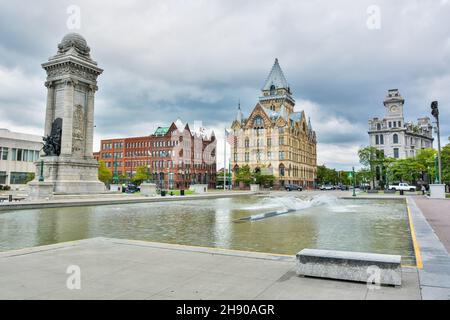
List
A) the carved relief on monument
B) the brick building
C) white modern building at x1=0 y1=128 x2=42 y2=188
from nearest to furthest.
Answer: the carved relief on monument
white modern building at x1=0 y1=128 x2=42 y2=188
the brick building

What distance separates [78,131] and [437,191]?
1598 inches

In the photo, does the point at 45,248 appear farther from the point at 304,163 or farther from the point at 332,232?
the point at 304,163

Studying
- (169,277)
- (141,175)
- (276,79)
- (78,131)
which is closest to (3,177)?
(141,175)

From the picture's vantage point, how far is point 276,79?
12288 centimetres

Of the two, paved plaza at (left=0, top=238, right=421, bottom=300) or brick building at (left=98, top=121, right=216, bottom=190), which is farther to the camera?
brick building at (left=98, top=121, right=216, bottom=190)

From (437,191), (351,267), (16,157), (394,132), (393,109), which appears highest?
(393,109)

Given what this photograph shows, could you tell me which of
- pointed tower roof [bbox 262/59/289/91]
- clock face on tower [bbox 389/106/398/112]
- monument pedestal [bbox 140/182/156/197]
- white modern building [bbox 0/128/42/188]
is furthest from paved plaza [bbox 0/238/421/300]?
clock face on tower [bbox 389/106/398/112]

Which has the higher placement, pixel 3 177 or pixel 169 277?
pixel 3 177

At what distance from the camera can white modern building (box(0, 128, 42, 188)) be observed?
3106 inches

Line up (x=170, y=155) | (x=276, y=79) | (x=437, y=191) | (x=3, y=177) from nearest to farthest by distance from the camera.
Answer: (x=437, y=191) → (x=3, y=177) → (x=170, y=155) → (x=276, y=79)

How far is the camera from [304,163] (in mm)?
120312

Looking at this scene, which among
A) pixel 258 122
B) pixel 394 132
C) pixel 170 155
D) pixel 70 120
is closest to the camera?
pixel 70 120

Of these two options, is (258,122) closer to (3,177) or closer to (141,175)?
(141,175)

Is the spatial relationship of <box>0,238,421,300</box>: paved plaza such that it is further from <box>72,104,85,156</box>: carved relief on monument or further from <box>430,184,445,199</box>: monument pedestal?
<box>430,184,445,199</box>: monument pedestal
